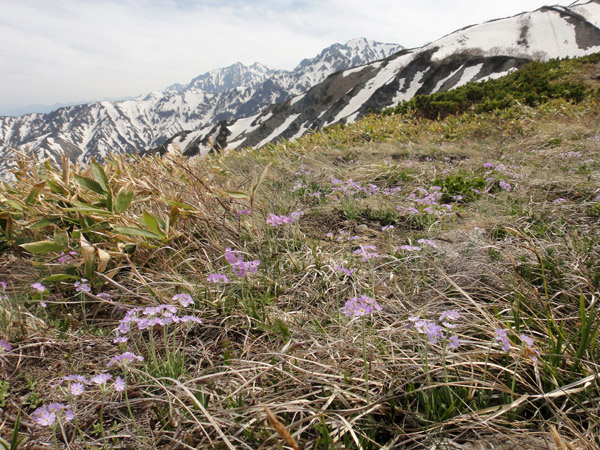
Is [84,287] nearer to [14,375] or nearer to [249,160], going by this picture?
[14,375]

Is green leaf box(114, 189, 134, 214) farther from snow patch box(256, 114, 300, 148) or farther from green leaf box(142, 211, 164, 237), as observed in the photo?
snow patch box(256, 114, 300, 148)

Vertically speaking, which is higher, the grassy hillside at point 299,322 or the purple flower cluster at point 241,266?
the purple flower cluster at point 241,266

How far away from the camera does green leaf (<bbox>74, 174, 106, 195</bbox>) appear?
2.76 m

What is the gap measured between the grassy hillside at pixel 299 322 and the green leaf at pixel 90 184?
0.02m

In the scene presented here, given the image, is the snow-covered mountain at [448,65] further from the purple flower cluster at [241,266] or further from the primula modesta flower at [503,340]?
the primula modesta flower at [503,340]

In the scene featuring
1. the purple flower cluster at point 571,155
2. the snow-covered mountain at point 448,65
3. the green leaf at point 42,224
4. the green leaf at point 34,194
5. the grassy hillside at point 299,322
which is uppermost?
the snow-covered mountain at point 448,65

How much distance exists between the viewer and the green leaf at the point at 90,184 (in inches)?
109

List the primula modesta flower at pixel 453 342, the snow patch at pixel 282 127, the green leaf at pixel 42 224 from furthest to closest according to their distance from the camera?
the snow patch at pixel 282 127 < the green leaf at pixel 42 224 < the primula modesta flower at pixel 453 342

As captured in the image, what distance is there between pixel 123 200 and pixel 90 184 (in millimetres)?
476

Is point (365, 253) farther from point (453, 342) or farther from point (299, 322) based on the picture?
point (453, 342)

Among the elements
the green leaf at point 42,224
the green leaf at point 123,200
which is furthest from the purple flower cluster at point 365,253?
the green leaf at point 42,224

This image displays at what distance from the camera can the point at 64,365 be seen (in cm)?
168

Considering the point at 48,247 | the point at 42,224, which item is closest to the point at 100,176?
the point at 42,224

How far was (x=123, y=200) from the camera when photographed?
8.46 feet
